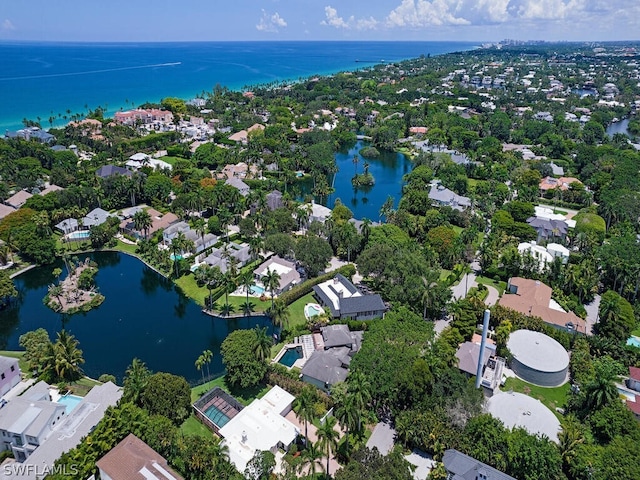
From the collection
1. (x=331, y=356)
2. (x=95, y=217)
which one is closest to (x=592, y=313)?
(x=331, y=356)

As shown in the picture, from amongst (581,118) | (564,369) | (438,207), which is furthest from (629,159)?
(564,369)

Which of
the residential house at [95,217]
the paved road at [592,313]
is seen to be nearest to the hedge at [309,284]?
the paved road at [592,313]

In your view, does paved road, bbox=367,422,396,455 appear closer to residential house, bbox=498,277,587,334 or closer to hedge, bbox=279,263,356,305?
hedge, bbox=279,263,356,305

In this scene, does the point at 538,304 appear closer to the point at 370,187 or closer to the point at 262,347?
the point at 262,347

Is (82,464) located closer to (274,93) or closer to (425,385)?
(425,385)

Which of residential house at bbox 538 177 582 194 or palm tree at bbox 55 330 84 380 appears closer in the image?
palm tree at bbox 55 330 84 380

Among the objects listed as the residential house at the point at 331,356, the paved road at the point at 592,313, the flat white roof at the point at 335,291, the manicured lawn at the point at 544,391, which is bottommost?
the paved road at the point at 592,313

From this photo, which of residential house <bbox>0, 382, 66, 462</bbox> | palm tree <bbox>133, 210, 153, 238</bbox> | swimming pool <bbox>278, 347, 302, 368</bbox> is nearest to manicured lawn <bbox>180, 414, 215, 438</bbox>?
residential house <bbox>0, 382, 66, 462</bbox>

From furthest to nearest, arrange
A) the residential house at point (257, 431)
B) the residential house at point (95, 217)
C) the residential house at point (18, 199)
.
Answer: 1. the residential house at point (18, 199)
2. the residential house at point (95, 217)
3. the residential house at point (257, 431)

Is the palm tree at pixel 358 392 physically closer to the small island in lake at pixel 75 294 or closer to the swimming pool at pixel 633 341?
the swimming pool at pixel 633 341
